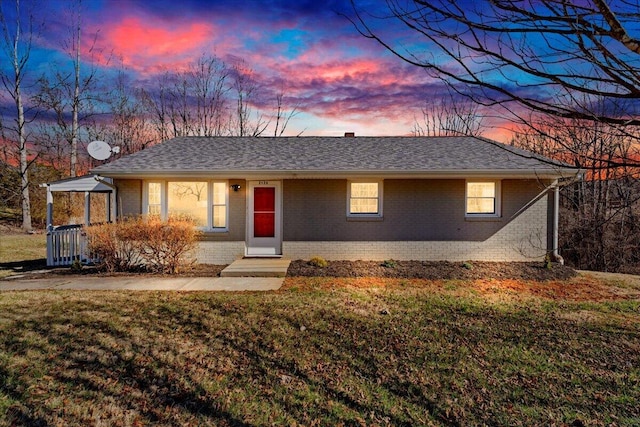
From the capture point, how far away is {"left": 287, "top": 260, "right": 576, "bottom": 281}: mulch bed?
31.2 ft

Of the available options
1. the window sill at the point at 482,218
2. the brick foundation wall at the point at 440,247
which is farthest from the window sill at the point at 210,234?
the window sill at the point at 482,218

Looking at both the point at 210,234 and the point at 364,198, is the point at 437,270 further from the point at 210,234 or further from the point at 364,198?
the point at 210,234

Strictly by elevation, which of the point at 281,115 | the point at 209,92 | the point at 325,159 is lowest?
the point at 325,159

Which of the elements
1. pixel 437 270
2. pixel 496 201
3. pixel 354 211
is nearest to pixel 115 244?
pixel 354 211

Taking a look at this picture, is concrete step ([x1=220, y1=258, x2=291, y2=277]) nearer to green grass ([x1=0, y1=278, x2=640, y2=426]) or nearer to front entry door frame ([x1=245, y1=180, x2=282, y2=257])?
front entry door frame ([x1=245, y1=180, x2=282, y2=257])

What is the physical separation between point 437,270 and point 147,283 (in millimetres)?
7802

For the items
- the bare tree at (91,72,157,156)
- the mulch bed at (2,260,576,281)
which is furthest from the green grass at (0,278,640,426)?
the bare tree at (91,72,157,156)

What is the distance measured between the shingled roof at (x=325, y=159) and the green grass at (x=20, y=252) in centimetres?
450

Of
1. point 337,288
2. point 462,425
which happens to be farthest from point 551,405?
point 337,288

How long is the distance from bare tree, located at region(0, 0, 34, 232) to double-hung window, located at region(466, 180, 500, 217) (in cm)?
2492

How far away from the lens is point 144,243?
9469 millimetres

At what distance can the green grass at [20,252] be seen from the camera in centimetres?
1132

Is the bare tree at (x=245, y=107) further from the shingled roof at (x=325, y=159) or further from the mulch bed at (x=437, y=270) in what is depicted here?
the mulch bed at (x=437, y=270)

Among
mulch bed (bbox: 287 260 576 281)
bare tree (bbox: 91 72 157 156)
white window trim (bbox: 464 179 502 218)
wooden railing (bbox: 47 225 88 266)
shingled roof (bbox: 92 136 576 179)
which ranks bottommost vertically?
mulch bed (bbox: 287 260 576 281)
